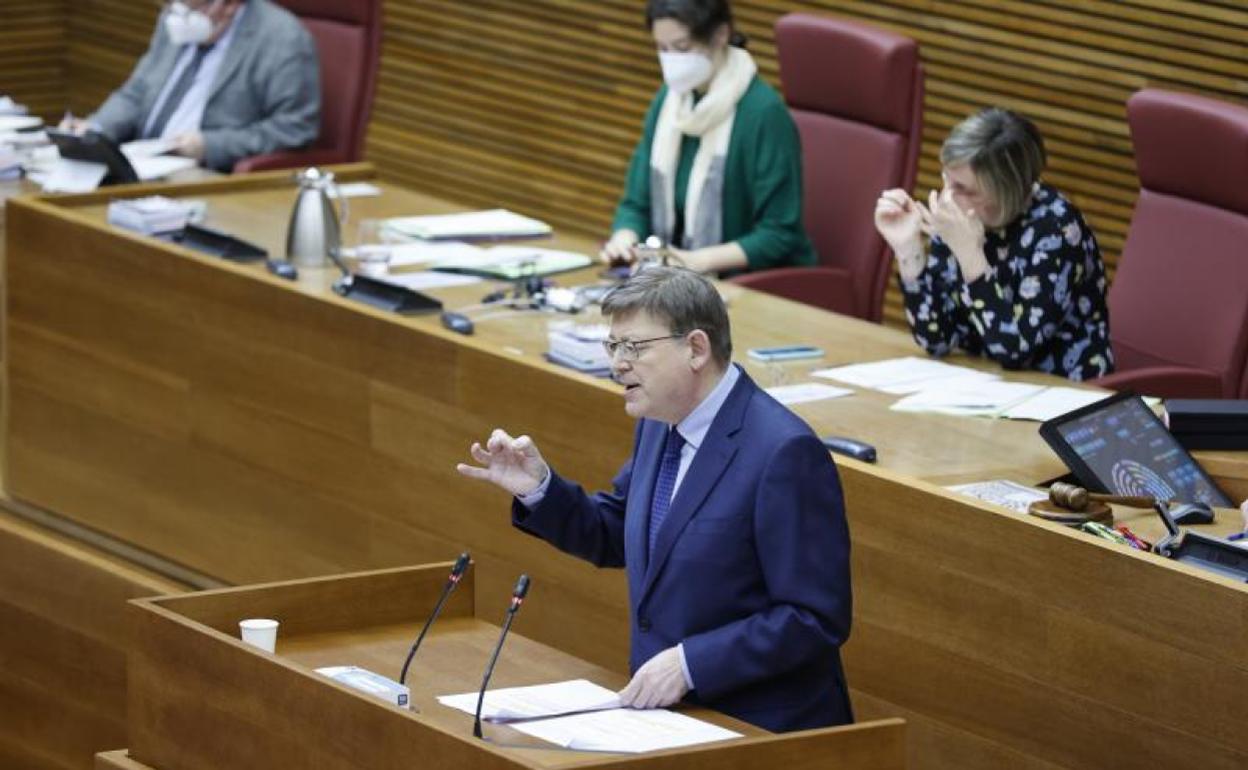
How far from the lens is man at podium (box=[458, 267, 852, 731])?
11.4 ft

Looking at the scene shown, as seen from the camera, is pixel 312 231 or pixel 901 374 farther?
pixel 312 231

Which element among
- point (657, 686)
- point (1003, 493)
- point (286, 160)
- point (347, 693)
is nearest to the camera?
Result: point (347, 693)

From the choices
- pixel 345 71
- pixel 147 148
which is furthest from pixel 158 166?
pixel 345 71

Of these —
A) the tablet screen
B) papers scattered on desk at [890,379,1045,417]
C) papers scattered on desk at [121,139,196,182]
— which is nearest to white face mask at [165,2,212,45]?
papers scattered on desk at [121,139,196,182]

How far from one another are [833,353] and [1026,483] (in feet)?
3.09

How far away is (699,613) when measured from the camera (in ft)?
11.7

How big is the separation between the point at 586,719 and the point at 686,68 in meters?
3.01

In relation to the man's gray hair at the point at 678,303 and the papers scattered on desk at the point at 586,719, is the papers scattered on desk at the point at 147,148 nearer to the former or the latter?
the man's gray hair at the point at 678,303

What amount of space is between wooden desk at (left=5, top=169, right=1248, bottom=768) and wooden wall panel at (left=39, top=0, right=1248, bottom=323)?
5.08ft

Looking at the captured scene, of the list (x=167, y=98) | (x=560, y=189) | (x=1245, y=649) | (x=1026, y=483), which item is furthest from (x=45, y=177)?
(x=1245, y=649)

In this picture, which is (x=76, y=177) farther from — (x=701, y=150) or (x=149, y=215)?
(x=701, y=150)

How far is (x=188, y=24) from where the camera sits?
7.20 metres

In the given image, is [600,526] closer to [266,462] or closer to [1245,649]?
[1245,649]

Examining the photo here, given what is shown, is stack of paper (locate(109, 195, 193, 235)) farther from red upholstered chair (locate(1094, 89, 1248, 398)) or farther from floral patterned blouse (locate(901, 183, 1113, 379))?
red upholstered chair (locate(1094, 89, 1248, 398))
